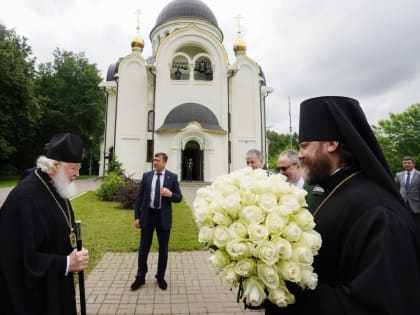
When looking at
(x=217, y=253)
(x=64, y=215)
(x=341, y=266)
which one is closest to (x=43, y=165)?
(x=64, y=215)

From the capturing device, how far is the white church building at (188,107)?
2444 cm

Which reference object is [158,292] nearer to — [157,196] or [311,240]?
[157,196]

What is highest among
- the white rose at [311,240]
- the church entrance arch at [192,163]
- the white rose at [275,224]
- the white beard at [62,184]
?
the church entrance arch at [192,163]

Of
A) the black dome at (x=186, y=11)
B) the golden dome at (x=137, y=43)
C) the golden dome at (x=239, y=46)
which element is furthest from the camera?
the black dome at (x=186, y=11)

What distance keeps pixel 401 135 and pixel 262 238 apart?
34923 mm

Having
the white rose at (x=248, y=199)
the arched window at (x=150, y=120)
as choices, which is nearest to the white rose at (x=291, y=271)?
the white rose at (x=248, y=199)

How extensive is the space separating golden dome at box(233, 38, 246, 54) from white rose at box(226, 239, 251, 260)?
102 feet

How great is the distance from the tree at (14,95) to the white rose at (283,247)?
1153 inches

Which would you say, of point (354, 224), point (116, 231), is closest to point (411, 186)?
point (354, 224)

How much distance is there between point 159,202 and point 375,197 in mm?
3948

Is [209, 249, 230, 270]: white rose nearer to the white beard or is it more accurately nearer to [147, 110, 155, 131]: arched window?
the white beard

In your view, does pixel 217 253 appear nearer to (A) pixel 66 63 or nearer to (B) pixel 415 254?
(B) pixel 415 254

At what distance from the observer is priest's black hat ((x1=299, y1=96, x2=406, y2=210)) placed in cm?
167

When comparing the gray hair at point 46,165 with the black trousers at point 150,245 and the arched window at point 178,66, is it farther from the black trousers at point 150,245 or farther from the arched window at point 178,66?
the arched window at point 178,66
